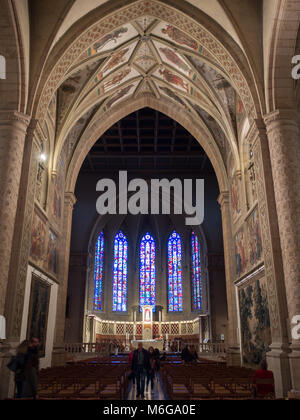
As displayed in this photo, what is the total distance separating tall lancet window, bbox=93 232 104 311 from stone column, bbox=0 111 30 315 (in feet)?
68.0

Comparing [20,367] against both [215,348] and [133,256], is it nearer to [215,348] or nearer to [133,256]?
[215,348]

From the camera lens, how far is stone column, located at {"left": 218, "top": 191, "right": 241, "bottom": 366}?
46.7ft

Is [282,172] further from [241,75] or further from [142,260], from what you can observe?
[142,260]

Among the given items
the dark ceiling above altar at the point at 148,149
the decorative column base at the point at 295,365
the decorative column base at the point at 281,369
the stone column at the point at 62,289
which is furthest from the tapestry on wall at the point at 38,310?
the dark ceiling above altar at the point at 148,149

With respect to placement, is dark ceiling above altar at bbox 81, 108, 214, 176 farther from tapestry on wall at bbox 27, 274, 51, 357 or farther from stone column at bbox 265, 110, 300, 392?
stone column at bbox 265, 110, 300, 392

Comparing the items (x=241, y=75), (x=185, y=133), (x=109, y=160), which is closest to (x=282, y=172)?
(x=241, y=75)

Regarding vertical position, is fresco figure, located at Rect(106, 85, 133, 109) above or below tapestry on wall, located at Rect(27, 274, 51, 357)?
above

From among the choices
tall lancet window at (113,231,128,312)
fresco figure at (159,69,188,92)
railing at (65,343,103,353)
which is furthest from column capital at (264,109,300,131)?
tall lancet window at (113,231,128,312)

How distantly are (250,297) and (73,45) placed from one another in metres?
10.2

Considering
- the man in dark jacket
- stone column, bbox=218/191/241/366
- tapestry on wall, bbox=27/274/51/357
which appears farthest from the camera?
stone column, bbox=218/191/241/366

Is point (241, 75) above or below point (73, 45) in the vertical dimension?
below

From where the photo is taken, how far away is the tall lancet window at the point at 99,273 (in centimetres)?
2909

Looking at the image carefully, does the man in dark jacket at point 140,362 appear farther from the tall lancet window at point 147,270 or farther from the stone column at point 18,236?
the tall lancet window at point 147,270
